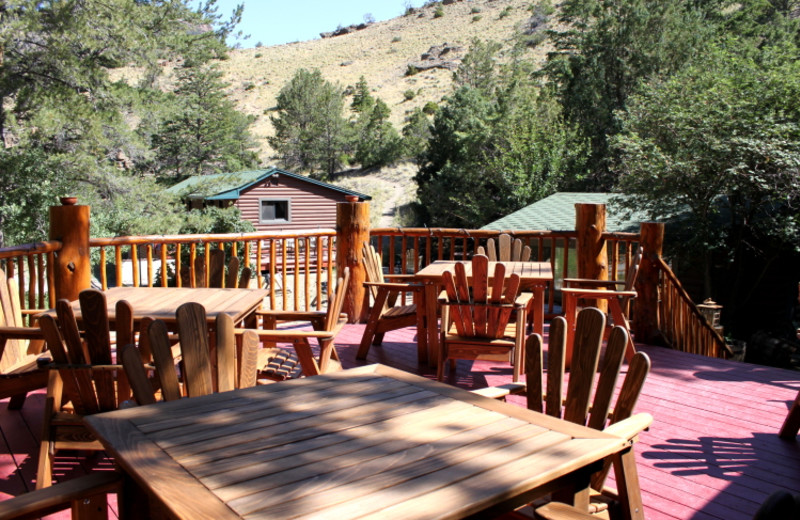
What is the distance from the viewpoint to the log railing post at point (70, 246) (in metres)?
4.48

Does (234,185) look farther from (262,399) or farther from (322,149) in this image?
(262,399)

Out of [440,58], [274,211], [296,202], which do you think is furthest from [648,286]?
[440,58]

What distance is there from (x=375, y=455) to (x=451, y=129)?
27777mm

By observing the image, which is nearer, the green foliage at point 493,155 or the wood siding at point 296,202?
the green foliage at point 493,155

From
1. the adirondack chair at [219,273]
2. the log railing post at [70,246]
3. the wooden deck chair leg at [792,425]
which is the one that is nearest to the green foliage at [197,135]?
the log railing post at [70,246]

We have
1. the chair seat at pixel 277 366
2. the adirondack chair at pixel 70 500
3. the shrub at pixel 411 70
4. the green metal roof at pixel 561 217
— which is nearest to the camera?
the adirondack chair at pixel 70 500

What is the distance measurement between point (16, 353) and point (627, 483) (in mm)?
3358

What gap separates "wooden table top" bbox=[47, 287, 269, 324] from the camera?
3.25 m

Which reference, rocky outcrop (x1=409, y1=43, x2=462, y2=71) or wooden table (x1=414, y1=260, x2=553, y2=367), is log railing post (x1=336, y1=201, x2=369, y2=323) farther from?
rocky outcrop (x1=409, y1=43, x2=462, y2=71)

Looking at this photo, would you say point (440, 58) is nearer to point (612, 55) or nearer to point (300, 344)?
point (612, 55)

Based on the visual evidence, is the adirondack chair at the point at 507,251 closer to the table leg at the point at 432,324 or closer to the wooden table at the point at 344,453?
the table leg at the point at 432,324

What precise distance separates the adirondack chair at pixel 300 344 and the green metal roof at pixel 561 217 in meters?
11.3

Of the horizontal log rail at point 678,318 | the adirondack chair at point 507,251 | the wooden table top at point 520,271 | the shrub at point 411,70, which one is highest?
the shrub at point 411,70

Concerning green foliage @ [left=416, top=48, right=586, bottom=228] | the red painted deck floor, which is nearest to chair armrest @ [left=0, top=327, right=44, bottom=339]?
the red painted deck floor
